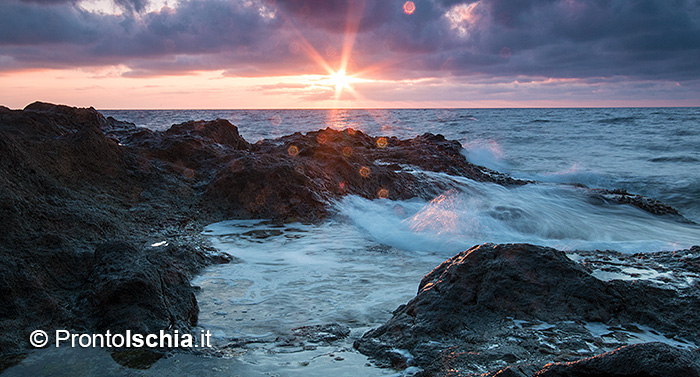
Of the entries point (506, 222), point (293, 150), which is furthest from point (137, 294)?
point (293, 150)

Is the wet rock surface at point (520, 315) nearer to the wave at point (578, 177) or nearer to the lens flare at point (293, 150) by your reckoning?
the lens flare at point (293, 150)

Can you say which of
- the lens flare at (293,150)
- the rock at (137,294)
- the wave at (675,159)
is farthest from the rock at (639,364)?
the wave at (675,159)

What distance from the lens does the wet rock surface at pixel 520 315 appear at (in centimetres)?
215

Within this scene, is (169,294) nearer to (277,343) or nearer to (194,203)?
(277,343)

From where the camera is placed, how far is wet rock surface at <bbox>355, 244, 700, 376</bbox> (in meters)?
2.15

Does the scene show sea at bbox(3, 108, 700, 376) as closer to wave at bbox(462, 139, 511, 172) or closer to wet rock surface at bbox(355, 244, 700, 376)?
wet rock surface at bbox(355, 244, 700, 376)

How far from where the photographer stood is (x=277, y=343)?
2504 millimetres

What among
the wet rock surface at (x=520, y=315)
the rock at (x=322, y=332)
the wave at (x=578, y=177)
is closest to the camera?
the wet rock surface at (x=520, y=315)

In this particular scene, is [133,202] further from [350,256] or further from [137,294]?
[137,294]

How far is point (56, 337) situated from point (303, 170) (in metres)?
3.93

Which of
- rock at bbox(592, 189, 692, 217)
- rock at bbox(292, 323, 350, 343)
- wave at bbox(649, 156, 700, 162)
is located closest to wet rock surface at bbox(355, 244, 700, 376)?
rock at bbox(292, 323, 350, 343)

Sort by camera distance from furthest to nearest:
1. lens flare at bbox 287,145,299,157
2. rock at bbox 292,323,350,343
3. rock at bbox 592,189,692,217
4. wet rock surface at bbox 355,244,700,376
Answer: rock at bbox 592,189,692,217 < lens flare at bbox 287,145,299,157 < rock at bbox 292,323,350,343 < wet rock surface at bbox 355,244,700,376

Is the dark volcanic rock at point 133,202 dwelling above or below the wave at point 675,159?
above

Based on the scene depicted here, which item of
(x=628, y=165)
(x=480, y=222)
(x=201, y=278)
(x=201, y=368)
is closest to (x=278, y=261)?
(x=201, y=278)
